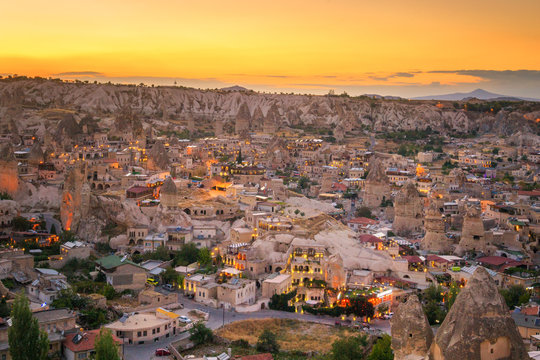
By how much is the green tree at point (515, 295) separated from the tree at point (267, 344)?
→ 13.1m

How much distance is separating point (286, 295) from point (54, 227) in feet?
63.3

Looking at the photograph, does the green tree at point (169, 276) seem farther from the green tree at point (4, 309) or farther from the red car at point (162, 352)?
the green tree at point (4, 309)

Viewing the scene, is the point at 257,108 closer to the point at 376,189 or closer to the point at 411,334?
the point at 376,189

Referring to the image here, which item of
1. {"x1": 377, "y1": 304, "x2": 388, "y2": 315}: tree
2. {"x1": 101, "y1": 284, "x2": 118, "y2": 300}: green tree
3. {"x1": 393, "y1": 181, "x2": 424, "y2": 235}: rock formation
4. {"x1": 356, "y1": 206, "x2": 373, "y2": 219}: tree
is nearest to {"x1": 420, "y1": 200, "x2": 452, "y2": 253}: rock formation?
{"x1": 393, "y1": 181, "x2": 424, "y2": 235}: rock formation

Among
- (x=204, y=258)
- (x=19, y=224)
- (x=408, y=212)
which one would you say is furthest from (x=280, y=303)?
(x=19, y=224)

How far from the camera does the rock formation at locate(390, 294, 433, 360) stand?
16391 millimetres

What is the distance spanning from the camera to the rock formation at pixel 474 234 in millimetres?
42844

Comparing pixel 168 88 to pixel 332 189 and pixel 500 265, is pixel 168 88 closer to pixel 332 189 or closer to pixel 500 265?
pixel 332 189

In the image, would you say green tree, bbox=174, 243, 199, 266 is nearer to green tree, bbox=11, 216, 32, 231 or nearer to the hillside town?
the hillside town

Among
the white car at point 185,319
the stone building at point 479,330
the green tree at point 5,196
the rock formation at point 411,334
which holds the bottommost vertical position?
the white car at point 185,319

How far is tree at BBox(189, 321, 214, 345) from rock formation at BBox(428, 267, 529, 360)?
16.8m

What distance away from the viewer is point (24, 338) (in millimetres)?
22219

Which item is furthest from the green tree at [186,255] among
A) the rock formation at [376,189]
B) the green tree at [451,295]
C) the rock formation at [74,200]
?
the rock formation at [376,189]

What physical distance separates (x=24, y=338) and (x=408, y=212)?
110 ft
